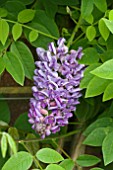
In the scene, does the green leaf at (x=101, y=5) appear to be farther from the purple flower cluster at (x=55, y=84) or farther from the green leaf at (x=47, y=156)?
the green leaf at (x=47, y=156)

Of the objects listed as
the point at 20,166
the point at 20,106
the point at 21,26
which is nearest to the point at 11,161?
the point at 20,166

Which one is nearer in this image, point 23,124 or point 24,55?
point 24,55

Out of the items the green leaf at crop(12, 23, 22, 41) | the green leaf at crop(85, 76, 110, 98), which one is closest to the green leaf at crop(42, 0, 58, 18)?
the green leaf at crop(12, 23, 22, 41)

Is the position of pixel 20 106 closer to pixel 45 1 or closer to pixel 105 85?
Result: pixel 45 1

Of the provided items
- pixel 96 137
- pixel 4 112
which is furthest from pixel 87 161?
pixel 4 112

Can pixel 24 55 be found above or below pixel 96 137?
above

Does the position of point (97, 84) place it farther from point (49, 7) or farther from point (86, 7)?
point (49, 7)

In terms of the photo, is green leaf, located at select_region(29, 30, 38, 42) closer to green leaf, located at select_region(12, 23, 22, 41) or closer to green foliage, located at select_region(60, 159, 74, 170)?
green leaf, located at select_region(12, 23, 22, 41)
